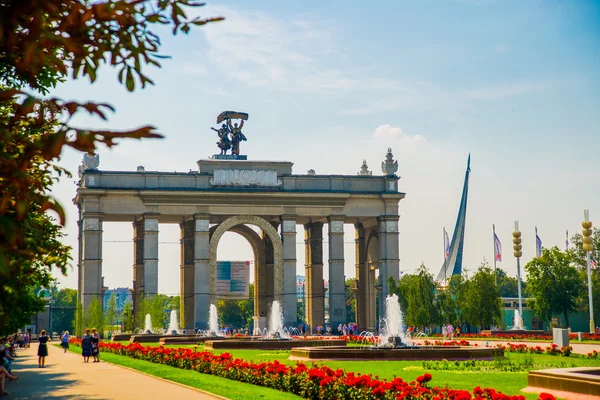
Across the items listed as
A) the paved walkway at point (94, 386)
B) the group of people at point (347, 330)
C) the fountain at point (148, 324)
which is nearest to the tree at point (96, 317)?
the fountain at point (148, 324)

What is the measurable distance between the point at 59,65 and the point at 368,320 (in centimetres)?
7201

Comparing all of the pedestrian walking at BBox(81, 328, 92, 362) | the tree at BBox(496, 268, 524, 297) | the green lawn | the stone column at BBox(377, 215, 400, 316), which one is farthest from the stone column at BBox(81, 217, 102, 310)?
the tree at BBox(496, 268, 524, 297)

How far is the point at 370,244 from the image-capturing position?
78.1 m

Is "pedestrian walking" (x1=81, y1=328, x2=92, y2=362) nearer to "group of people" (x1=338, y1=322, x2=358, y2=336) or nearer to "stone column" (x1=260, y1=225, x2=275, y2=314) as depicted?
"group of people" (x1=338, y1=322, x2=358, y2=336)

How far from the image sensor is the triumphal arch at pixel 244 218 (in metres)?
68.5

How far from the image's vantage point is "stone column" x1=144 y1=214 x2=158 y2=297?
6781cm

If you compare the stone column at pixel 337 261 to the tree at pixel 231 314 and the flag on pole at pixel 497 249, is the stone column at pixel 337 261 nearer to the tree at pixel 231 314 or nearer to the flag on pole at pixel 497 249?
the flag on pole at pixel 497 249

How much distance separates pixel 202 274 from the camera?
228ft

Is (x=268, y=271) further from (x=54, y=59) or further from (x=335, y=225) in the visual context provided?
(x=54, y=59)

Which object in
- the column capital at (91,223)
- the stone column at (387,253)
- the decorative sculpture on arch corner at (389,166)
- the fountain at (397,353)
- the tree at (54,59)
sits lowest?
the fountain at (397,353)

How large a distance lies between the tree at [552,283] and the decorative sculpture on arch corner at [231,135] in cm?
2719

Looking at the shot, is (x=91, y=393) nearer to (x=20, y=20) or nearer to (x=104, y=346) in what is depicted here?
(x=20, y=20)

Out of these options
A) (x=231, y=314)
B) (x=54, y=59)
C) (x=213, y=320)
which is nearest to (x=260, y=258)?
(x=213, y=320)

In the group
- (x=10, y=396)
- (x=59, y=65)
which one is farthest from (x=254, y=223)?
(x=59, y=65)
